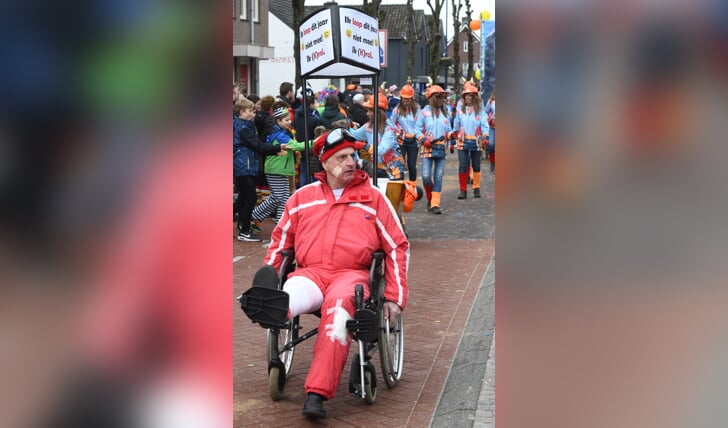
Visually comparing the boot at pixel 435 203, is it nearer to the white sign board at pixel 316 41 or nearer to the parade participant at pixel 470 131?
the parade participant at pixel 470 131

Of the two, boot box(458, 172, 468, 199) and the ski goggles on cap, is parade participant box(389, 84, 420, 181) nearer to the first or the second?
boot box(458, 172, 468, 199)

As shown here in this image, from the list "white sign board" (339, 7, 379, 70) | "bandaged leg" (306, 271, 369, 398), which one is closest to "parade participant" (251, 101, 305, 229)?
"white sign board" (339, 7, 379, 70)

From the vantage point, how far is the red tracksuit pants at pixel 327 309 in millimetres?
5281

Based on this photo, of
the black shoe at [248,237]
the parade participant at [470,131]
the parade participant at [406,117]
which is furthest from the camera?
the parade participant at [470,131]

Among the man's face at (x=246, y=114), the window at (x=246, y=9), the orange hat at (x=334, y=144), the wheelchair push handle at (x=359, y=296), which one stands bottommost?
the wheelchair push handle at (x=359, y=296)

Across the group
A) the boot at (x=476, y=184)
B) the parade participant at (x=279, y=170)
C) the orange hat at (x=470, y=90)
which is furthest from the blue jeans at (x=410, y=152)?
the parade participant at (x=279, y=170)

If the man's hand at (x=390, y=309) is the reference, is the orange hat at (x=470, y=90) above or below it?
above

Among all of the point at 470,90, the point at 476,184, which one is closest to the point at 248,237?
the point at 476,184

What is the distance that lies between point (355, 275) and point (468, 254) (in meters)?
6.53

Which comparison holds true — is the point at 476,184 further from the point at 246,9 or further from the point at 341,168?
the point at 246,9

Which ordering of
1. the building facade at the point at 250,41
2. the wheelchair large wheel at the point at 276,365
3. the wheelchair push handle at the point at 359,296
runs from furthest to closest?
the building facade at the point at 250,41
the wheelchair large wheel at the point at 276,365
the wheelchair push handle at the point at 359,296
